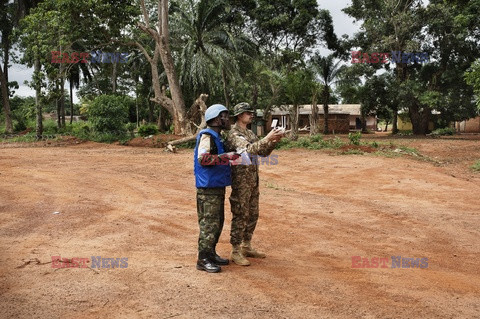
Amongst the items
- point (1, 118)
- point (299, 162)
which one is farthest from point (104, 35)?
point (1, 118)

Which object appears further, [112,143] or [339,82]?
[339,82]

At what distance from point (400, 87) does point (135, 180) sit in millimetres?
23612

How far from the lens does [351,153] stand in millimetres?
16359

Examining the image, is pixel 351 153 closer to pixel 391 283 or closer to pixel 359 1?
pixel 391 283

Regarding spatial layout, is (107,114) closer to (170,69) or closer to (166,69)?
(166,69)

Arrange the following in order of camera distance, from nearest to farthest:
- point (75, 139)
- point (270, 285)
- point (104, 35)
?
point (270, 285), point (104, 35), point (75, 139)

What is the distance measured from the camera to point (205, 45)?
871 inches

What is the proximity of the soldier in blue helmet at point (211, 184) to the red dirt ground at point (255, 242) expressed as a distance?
0.83ft

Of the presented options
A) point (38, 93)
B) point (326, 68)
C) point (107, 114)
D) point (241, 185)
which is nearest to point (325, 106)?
point (326, 68)

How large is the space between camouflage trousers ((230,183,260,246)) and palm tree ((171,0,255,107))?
17799mm
